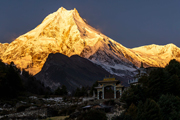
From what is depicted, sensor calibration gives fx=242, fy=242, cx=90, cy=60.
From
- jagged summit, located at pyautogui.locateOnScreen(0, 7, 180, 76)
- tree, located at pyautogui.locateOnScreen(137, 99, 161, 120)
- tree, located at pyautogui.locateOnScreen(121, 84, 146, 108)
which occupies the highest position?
jagged summit, located at pyautogui.locateOnScreen(0, 7, 180, 76)

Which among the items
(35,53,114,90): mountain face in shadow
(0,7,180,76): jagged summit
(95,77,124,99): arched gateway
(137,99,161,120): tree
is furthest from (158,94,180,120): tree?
(0,7,180,76): jagged summit

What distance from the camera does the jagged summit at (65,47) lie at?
150 metres

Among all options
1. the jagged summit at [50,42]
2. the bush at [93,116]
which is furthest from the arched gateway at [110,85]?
the jagged summit at [50,42]

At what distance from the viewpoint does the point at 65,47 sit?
160 meters

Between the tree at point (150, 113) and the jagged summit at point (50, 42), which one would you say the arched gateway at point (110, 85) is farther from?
the jagged summit at point (50, 42)

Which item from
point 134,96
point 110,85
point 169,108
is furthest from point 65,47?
point 169,108

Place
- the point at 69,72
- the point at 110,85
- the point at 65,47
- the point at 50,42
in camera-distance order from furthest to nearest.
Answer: the point at 65,47 < the point at 50,42 < the point at 69,72 < the point at 110,85

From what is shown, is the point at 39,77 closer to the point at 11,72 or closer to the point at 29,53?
the point at 29,53

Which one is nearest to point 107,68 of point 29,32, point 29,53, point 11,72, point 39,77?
point 39,77

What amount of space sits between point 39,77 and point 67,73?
551 inches

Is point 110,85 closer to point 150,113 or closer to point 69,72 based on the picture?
point 150,113

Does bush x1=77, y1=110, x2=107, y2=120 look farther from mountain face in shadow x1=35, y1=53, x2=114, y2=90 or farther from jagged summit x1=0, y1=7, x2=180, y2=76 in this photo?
jagged summit x1=0, y1=7, x2=180, y2=76

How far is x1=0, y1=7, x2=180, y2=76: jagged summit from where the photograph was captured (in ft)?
492

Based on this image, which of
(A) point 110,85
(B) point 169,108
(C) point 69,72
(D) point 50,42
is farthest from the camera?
(D) point 50,42
